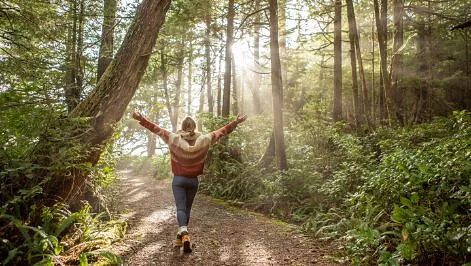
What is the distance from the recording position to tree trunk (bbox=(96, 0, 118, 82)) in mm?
8938

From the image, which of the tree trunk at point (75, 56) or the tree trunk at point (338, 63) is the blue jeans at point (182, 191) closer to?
the tree trunk at point (75, 56)

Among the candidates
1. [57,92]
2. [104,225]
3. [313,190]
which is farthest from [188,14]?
[104,225]

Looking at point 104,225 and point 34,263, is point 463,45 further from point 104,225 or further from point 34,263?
point 34,263

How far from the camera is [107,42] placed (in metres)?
9.30

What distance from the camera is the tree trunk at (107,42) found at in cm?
894

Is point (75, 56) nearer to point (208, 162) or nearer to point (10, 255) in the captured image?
point (208, 162)

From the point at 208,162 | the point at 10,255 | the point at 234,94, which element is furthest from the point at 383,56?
the point at 10,255

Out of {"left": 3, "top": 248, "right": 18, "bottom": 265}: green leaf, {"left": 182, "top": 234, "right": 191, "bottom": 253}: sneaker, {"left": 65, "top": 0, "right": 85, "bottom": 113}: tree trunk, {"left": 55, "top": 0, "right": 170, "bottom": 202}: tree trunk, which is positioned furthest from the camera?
{"left": 65, "top": 0, "right": 85, "bottom": 113}: tree trunk

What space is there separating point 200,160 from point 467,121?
17.0 ft

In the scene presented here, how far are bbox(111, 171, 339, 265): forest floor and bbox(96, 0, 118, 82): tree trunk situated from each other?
3.82m

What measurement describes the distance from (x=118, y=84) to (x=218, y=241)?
10.8 ft

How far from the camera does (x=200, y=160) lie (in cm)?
566

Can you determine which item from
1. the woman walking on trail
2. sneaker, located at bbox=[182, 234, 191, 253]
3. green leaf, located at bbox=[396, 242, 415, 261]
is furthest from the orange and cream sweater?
green leaf, located at bbox=[396, 242, 415, 261]

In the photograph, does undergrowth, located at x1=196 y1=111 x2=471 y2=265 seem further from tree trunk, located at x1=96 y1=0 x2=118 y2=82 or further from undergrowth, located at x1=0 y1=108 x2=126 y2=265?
tree trunk, located at x1=96 y1=0 x2=118 y2=82
